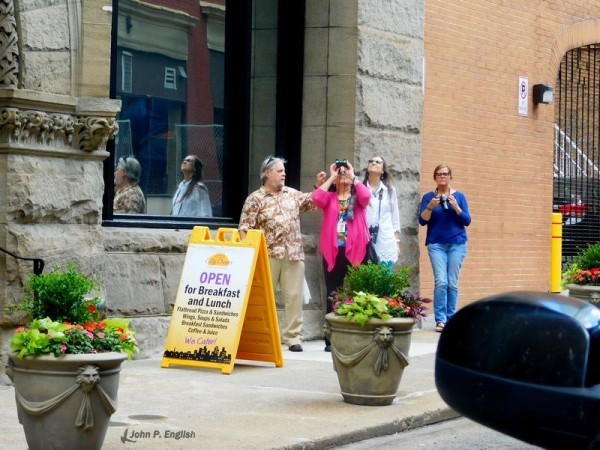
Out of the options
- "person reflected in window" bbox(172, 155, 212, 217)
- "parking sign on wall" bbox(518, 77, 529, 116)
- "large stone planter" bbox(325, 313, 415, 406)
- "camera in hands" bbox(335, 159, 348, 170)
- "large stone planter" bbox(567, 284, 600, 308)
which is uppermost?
"parking sign on wall" bbox(518, 77, 529, 116)

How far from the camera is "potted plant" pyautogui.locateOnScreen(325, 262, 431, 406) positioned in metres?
8.41

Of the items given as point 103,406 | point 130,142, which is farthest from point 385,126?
point 103,406

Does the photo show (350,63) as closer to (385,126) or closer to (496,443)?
(385,126)

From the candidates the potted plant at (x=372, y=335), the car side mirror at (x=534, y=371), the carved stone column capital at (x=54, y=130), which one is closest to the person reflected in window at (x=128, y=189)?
the carved stone column capital at (x=54, y=130)

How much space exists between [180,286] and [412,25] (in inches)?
197

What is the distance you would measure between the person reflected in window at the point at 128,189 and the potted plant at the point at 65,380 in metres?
4.86

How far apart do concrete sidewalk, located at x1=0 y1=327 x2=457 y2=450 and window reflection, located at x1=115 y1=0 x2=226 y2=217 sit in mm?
2029

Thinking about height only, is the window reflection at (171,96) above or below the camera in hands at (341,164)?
above

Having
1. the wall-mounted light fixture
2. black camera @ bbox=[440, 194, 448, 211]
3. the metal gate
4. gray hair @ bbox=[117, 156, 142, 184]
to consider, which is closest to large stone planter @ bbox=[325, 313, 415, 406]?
gray hair @ bbox=[117, 156, 142, 184]

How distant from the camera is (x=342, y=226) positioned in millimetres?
11812

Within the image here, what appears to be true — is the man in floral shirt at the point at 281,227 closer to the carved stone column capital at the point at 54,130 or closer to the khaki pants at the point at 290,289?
the khaki pants at the point at 290,289

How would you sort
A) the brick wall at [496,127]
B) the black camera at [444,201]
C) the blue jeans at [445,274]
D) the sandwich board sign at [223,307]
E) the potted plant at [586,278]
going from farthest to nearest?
the brick wall at [496,127]
the blue jeans at [445,274]
the black camera at [444,201]
the potted plant at [586,278]
the sandwich board sign at [223,307]

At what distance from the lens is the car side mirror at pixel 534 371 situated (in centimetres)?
255

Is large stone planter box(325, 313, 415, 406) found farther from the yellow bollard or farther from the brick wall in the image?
the yellow bollard
